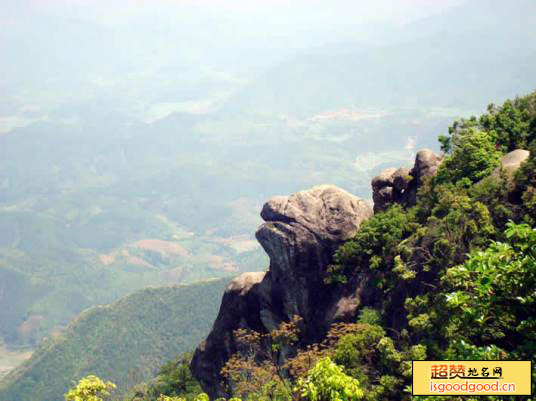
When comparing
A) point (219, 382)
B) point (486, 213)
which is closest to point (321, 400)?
point (486, 213)

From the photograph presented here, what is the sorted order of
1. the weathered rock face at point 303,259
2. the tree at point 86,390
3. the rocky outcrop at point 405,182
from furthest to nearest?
the rocky outcrop at point 405,182, the weathered rock face at point 303,259, the tree at point 86,390

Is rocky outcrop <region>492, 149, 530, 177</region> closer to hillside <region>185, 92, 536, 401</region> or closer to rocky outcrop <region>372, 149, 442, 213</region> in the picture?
hillside <region>185, 92, 536, 401</region>

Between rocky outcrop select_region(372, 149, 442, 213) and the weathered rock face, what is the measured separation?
2729mm

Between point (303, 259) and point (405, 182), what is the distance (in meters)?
14.1

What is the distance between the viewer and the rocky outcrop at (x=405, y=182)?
54.8 meters

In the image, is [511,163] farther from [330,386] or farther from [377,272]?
[330,386]

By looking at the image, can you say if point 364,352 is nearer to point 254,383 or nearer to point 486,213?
point 254,383

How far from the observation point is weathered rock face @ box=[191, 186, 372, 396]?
177 ft

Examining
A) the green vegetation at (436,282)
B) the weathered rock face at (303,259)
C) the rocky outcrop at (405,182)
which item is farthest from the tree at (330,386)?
the rocky outcrop at (405,182)

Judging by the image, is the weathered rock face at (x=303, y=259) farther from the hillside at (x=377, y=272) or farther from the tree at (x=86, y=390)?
the tree at (x=86, y=390)

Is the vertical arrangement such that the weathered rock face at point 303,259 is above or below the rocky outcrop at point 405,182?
below

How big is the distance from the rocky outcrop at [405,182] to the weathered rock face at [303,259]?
273 cm

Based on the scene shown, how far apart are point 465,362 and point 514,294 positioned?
2.70 metres

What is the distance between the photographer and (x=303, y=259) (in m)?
54.2
